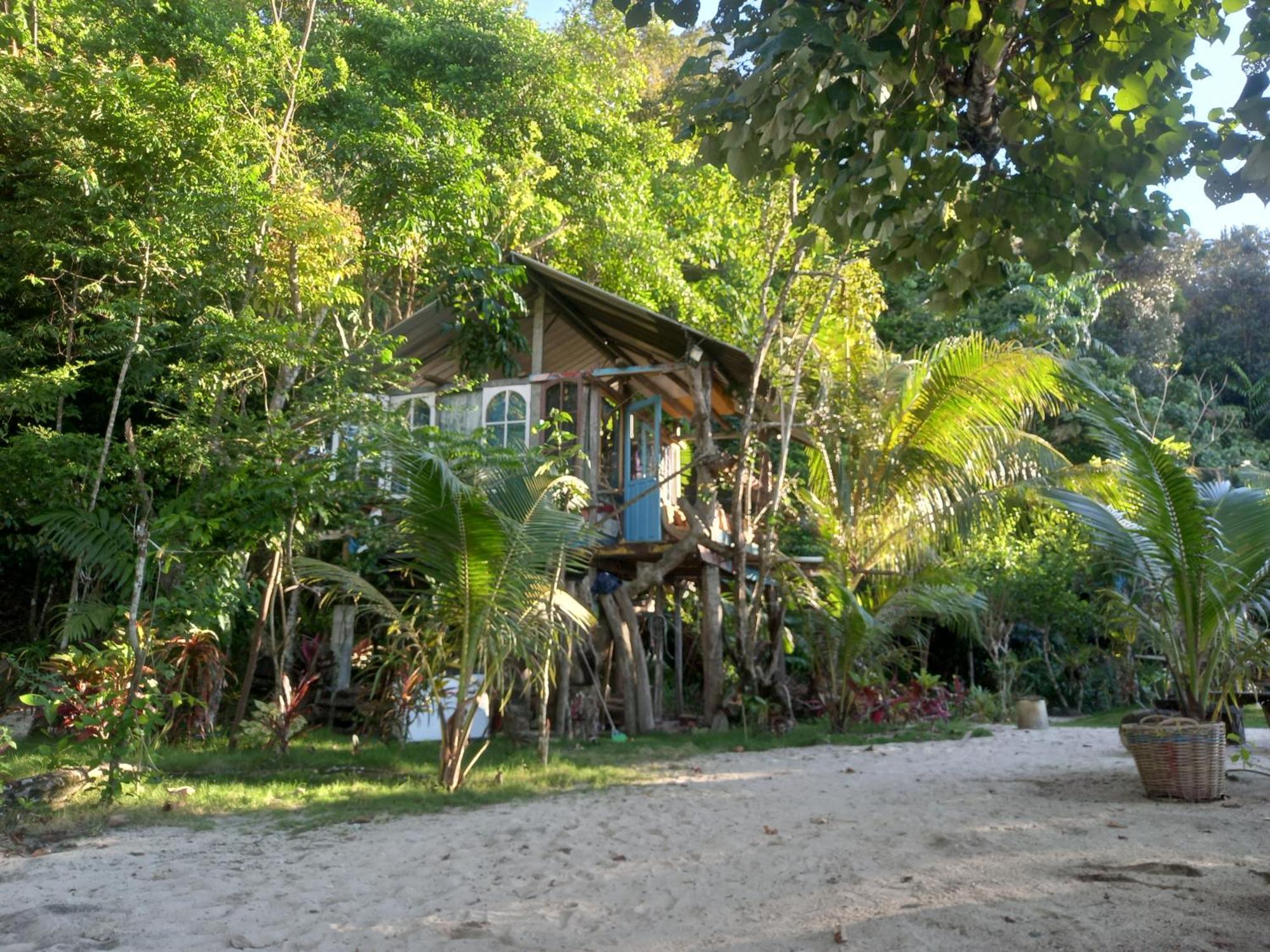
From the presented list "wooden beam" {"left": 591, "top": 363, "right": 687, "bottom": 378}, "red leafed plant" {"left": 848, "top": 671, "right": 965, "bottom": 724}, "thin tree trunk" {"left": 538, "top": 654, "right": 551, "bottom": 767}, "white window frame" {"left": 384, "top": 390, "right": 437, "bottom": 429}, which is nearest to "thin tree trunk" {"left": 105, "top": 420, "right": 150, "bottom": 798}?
"thin tree trunk" {"left": 538, "top": 654, "right": 551, "bottom": 767}

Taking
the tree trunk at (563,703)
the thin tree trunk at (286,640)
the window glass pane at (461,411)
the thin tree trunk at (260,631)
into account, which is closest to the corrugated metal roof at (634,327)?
the window glass pane at (461,411)

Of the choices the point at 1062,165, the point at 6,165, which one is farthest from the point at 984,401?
the point at 6,165

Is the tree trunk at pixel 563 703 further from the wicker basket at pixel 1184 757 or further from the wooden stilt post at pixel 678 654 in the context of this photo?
the wicker basket at pixel 1184 757

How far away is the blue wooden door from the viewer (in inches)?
478

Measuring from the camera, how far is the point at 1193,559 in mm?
6500

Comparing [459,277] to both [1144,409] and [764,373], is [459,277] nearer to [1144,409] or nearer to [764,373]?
[764,373]

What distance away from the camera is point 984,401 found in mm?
10539

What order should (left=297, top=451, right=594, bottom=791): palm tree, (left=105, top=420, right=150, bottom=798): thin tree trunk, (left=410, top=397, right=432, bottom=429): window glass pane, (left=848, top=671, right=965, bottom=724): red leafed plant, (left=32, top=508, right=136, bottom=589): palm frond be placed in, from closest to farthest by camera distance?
1. (left=105, top=420, right=150, bottom=798): thin tree trunk
2. (left=297, top=451, right=594, bottom=791): palm tree
3. (left=32, top=508, right=136, bottom=589): palm frond
4. (left=848, top=671, right=965, bottom=724): red leafed plant
5. (left=410, top=397, right=432, bottom=429): window glass pane

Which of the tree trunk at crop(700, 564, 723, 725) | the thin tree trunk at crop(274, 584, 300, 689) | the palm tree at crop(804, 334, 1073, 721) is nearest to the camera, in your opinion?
the thin tree trunk at crop(274, 584, 300, 689)

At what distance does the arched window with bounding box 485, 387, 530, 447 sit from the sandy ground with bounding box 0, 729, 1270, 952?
5.88 m

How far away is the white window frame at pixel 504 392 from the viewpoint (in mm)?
11922

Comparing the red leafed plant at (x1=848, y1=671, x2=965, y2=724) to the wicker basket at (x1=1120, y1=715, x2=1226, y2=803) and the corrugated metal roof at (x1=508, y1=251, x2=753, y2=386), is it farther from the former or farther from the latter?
the wicker basket at (x1=1120, y1=715, x2=1226, y2=803)

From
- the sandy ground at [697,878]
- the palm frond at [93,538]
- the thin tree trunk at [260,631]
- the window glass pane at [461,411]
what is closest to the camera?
the sandy ground at [697,878]

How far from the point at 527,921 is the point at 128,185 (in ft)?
30.2
